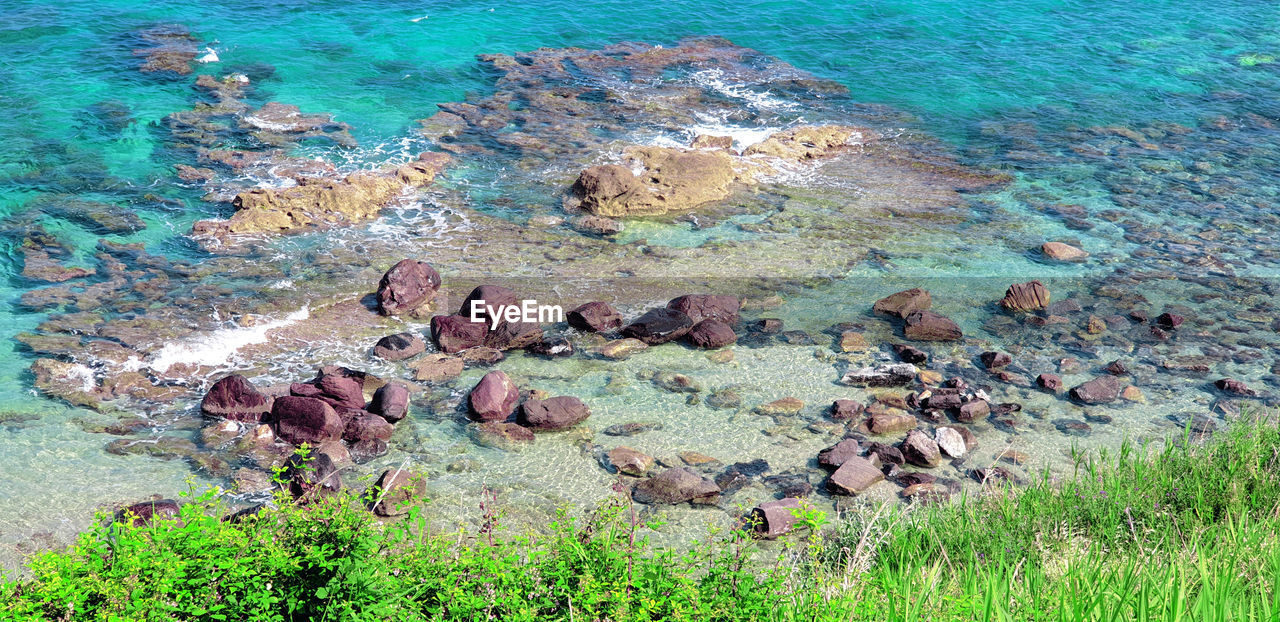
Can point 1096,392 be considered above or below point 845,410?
above

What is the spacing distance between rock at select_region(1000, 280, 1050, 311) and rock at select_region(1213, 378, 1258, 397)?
219 centimetres

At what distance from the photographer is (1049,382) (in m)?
9.75

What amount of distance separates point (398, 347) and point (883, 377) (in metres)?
5.25

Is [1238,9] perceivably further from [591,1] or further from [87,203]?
[87,203]

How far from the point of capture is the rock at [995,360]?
10.2 meters

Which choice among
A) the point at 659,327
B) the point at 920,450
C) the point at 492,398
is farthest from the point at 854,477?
the point at 492,398

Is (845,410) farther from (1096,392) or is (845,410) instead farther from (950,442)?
(1096,392)

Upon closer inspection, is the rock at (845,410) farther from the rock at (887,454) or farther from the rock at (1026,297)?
the rock at (1026,297)

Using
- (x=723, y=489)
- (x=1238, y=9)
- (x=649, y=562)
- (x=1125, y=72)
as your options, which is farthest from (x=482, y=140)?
(x=1238, y=9)

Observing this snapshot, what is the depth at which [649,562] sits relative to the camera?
5.69m

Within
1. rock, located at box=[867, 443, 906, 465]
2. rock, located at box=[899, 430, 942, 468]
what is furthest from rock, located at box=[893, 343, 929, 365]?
rock, located at box=[867, 443, 906, 465]

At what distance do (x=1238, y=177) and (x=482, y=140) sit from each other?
1300cm

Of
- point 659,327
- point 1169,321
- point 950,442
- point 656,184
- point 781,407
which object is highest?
point 656,184

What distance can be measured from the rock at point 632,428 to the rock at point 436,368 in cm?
193
